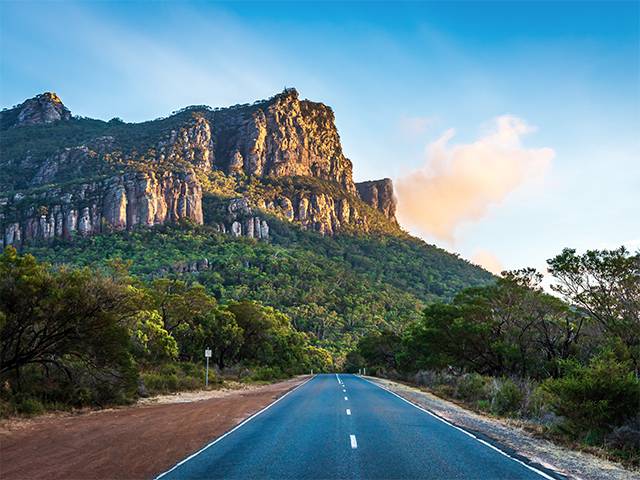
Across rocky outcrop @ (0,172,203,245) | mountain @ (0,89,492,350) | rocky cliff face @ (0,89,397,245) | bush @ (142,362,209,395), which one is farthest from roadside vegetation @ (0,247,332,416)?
rocky cliff face @ (0,89,397,245)

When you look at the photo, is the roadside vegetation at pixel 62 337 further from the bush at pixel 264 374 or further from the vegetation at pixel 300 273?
the vegetation at pixel 300 273

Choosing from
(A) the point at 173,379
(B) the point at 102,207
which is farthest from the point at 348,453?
(B) the point at 102,207

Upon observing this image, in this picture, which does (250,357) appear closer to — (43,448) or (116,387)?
(116,387)

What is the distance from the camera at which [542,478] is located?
9.26 metres

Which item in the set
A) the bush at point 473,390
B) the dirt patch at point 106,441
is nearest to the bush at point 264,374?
the bush at point 473,390

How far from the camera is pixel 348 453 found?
1127 cm

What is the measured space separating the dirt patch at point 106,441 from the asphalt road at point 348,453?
84 centimetres

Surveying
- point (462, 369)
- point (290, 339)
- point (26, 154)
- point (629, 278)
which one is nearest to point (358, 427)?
point (629, 278)

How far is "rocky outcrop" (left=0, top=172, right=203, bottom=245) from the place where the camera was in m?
131

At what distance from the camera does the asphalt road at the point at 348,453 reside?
9367mm

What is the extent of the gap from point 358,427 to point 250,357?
45.2 meters

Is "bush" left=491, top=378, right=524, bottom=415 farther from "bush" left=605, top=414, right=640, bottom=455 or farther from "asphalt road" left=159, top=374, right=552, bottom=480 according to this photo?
"bush" left=605, top=414, right=640, bottom=455

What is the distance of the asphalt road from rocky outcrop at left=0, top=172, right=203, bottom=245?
425 feet

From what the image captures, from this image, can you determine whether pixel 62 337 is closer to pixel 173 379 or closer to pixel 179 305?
pixel 173 379
